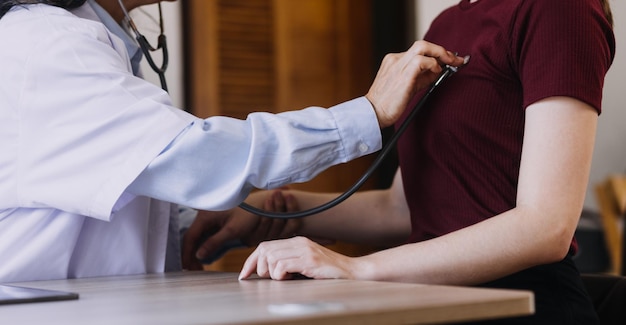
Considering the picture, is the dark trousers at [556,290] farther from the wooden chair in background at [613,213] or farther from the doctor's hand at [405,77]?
the wooden chair in background at [613,213]

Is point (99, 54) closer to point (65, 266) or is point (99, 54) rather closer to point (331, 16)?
point (65, 266)

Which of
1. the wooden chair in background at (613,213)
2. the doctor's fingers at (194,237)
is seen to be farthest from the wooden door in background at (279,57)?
the doctor's fingers at (194,237)

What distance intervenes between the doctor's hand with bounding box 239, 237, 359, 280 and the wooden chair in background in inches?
80.7

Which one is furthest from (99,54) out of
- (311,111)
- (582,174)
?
(582,174)

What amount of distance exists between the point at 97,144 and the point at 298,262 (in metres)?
0.32

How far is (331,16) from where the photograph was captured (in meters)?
3.74

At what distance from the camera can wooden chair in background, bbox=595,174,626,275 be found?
2.91 metres

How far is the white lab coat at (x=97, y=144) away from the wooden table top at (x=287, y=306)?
0.23 meters

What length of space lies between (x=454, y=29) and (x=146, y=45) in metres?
0.53

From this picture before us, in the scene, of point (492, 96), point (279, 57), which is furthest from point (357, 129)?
point (279, 57)

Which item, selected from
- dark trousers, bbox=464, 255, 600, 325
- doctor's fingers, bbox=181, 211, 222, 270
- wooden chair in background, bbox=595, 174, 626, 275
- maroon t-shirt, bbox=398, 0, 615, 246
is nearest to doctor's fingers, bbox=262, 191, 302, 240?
doctor's fingers, bbox=181, 211, 222, 270

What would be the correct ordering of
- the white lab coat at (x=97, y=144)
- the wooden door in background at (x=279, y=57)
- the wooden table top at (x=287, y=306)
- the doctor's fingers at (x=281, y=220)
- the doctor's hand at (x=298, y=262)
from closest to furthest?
the wooden table top at (x=287, y=306) < the doctor's hand at (x=298, y=262) < the white lab coat at (x=97, y=144) < the doctor's fingers at (x=281, y=220) < the wooden door in background at (x=279, y=57)

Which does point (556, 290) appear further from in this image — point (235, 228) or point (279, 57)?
point (279, 57)

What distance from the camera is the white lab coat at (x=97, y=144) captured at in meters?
1.15
